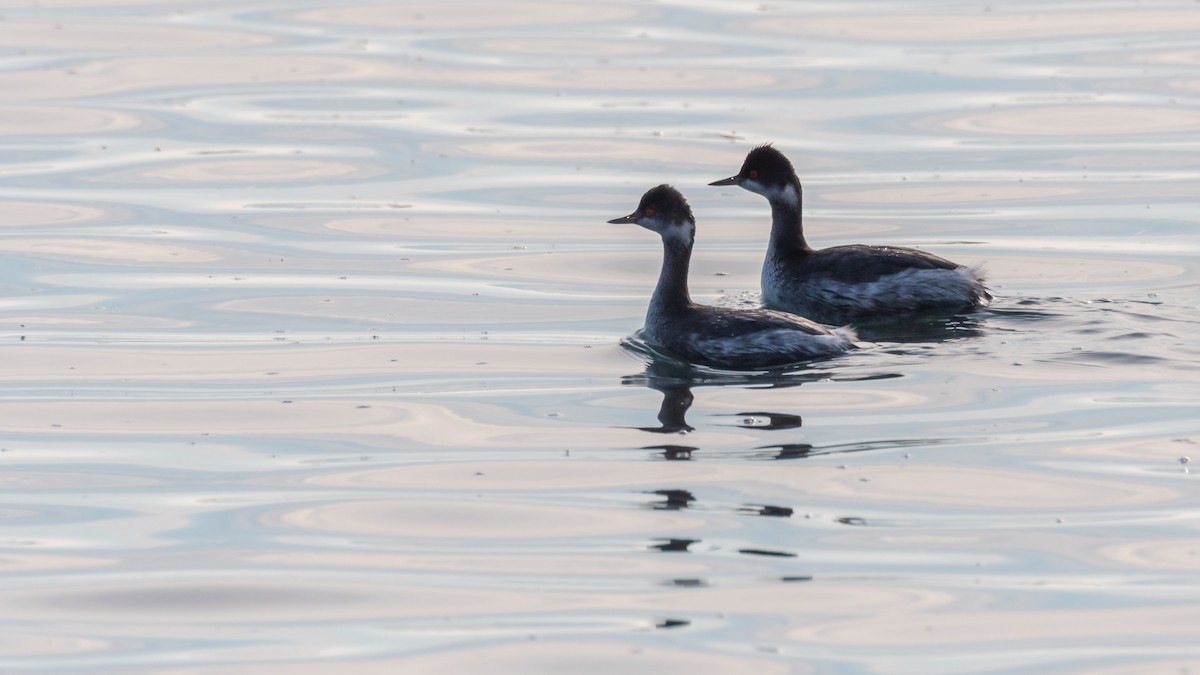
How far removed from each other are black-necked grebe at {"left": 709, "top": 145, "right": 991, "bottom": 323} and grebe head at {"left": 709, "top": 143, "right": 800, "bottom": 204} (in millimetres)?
195

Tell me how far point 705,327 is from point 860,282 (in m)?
1.68

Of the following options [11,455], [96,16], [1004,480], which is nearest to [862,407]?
[1004,480]

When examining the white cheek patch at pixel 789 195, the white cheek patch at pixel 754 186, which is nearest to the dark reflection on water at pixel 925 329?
the white cheek patch at pixel 789 195

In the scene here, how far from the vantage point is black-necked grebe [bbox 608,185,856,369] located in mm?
11125

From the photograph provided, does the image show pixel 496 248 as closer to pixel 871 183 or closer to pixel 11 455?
pixel 871 183

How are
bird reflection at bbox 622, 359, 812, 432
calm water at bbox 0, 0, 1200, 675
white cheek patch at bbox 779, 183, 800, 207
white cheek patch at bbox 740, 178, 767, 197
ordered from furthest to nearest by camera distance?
white cheek patch at bbox 740, 178, 767, 197, white cheek patch at bbox 779, 183, 800, 207, bird reflection at bbox 622, 359, 812, 432, calm water at bbox 0, 0, 1200, 675

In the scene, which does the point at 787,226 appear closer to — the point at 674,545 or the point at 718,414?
the point at 718,414

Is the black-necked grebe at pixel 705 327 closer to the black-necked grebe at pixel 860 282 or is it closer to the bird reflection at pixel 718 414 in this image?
the bird reflection at pixel 718 414

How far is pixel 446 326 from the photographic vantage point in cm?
1251

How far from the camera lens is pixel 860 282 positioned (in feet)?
41.4

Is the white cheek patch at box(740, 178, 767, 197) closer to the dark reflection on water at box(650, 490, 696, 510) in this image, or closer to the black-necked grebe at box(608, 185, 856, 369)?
the black-necked grebe at box(608, 185, 856, 369)

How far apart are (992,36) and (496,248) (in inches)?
394

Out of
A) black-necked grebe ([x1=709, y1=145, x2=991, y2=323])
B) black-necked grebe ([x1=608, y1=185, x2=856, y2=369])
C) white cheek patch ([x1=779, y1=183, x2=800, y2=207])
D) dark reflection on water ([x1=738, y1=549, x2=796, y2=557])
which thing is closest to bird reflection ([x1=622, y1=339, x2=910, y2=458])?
black-necked grebe ([x1=608, y1=185, x2=856, y2=369])

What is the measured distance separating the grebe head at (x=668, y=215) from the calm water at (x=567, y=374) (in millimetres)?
774
